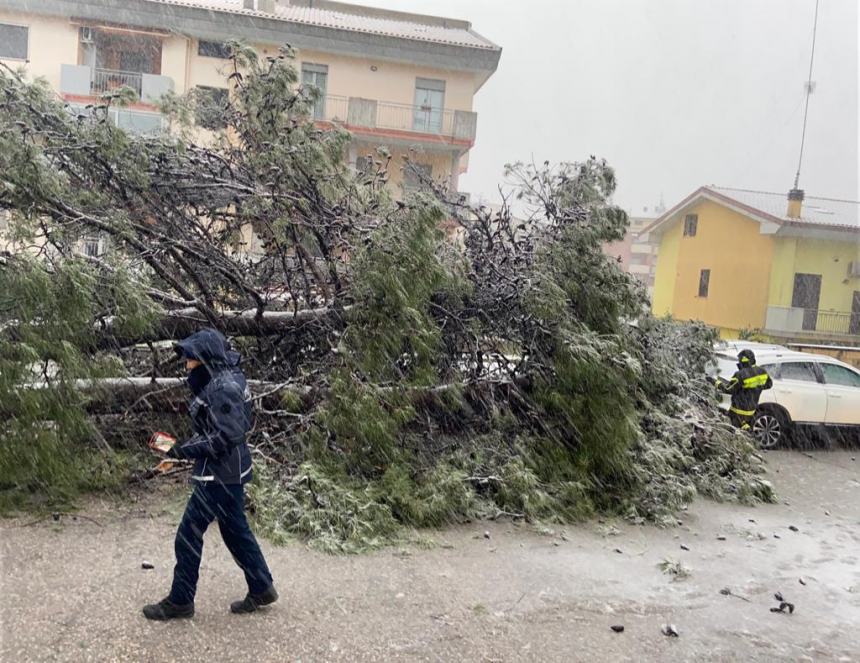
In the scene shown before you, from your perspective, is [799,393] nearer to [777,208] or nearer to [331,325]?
[331,325]

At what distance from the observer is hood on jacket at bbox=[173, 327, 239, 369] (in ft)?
11.5

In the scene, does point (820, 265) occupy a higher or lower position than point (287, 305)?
higher

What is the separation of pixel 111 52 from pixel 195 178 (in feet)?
50.0

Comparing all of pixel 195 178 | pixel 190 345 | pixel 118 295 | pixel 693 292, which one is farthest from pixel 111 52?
pixel 693 292

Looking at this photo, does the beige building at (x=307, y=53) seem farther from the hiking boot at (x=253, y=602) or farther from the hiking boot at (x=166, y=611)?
the hiking boot at (x=166, y=611)

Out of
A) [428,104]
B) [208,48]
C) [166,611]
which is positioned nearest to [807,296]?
[428,104]

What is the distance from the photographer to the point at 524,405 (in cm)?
644

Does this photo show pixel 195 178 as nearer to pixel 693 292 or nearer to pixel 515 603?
pixel 515 603

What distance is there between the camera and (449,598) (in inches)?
162

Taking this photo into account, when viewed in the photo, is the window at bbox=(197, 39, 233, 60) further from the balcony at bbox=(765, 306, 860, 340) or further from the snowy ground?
the balcony at bbox=(765, 306, 860, 340)

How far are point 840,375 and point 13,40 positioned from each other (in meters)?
20.1

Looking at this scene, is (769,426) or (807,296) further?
(807,296)

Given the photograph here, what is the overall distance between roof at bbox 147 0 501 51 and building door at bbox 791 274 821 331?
12372mm

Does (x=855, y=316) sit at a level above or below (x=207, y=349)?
above
